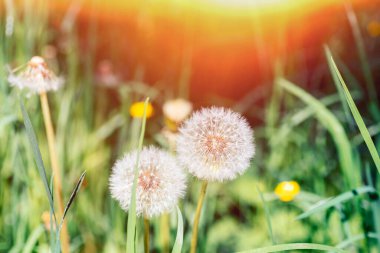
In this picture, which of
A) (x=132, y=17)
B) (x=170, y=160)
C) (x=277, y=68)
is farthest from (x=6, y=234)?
(x=132, y=17)

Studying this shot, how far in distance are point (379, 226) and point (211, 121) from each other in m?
0.44

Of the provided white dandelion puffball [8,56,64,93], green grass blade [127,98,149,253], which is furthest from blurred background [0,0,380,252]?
green grass blade [127,98,149,253]

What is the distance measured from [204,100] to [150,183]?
200 cm

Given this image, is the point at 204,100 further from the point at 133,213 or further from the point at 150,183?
the point at 133,213

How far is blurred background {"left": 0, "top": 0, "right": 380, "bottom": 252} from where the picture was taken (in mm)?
1541

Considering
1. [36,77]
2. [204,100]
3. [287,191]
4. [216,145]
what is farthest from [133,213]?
[204,100]

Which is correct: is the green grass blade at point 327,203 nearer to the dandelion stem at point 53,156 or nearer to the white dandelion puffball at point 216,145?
the white dandelion puffball at point 216,145

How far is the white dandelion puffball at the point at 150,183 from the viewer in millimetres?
895

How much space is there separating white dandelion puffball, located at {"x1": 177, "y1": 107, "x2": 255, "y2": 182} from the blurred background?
18 cm

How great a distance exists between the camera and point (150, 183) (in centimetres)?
92

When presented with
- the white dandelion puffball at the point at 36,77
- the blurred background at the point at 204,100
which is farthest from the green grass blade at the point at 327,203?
the white dandelion puffball at the point at 36,77

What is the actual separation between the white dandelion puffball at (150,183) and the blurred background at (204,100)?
0.67 feet

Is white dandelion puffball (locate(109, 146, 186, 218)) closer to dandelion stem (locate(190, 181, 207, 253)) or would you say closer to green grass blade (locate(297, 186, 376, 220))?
dandelion stem (locate(190, 181, 207, 253))

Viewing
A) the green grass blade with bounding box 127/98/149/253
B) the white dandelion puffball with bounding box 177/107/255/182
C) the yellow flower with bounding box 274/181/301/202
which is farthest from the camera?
the yellow flower with bounding box 274/181/301/202
